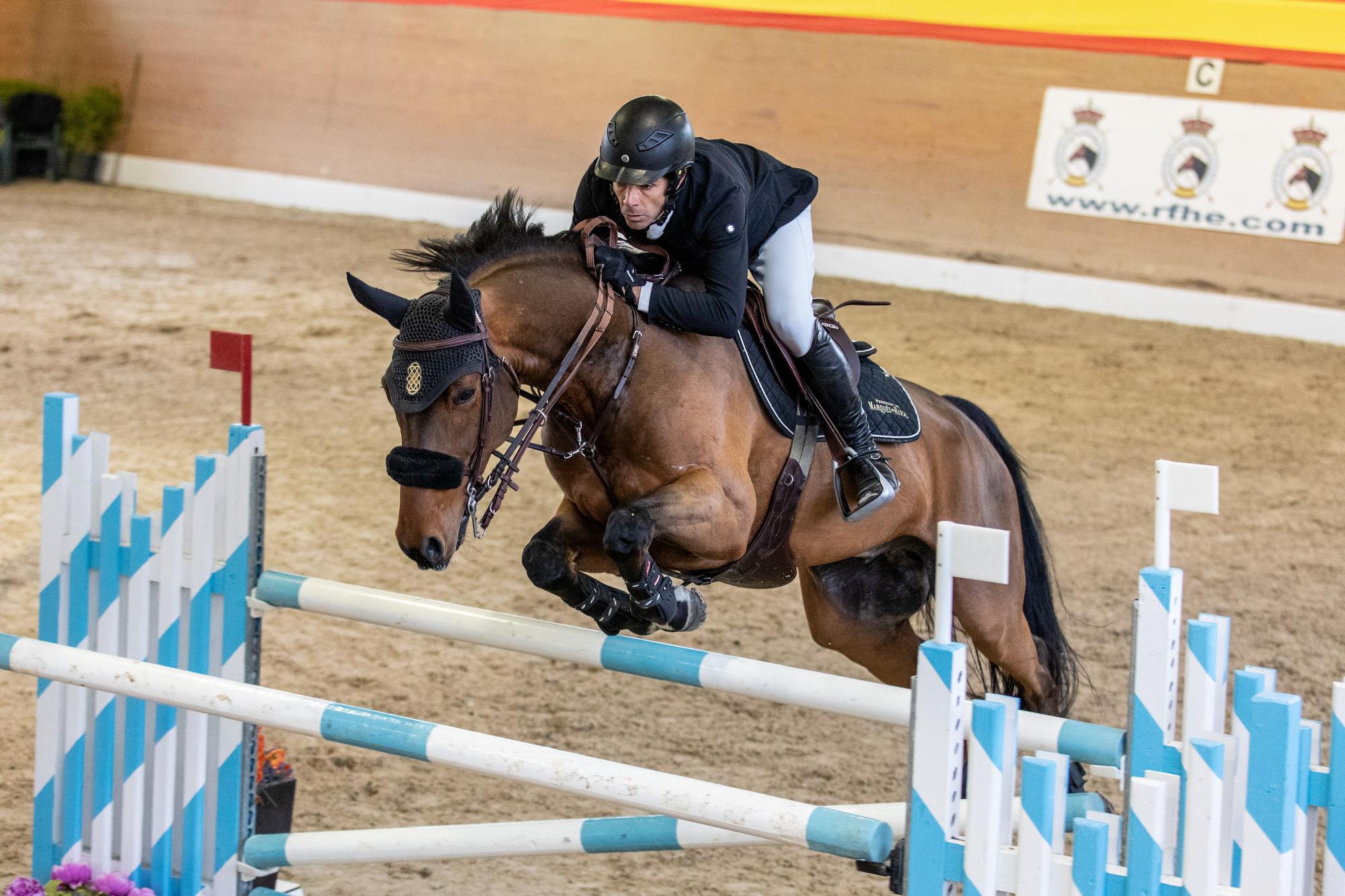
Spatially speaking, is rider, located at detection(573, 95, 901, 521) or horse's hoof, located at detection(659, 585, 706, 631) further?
horse's hoof, located at detection(659, 585, 706, 631)

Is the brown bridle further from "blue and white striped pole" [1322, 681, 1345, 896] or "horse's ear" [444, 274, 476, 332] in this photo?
"blue and white striped pole" [1322, 681, 1345, 896]

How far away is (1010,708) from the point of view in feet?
5.42

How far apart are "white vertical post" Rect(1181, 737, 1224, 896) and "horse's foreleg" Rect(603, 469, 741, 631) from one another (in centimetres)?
108

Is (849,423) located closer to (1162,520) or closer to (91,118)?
(1162,520)

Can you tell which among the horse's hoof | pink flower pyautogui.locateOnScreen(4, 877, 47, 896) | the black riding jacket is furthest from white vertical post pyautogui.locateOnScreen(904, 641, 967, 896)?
pink flower pyautogui.locateOnScreen(4, 877, 47, 896)

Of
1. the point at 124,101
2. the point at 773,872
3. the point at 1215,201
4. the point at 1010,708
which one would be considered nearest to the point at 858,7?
the point at 1215,201

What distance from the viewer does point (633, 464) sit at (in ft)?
8.70

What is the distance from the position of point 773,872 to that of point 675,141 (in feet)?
5.70

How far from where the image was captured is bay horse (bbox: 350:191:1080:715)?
7.54ft

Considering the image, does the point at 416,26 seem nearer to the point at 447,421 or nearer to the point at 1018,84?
the point at 1018,84

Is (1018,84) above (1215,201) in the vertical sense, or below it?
above

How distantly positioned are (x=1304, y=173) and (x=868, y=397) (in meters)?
6.99

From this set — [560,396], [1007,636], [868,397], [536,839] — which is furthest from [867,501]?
[536,839]

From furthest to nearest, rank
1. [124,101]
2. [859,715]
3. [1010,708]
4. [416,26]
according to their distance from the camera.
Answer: [124,101], [416,26], [859,715], [1010,708]
